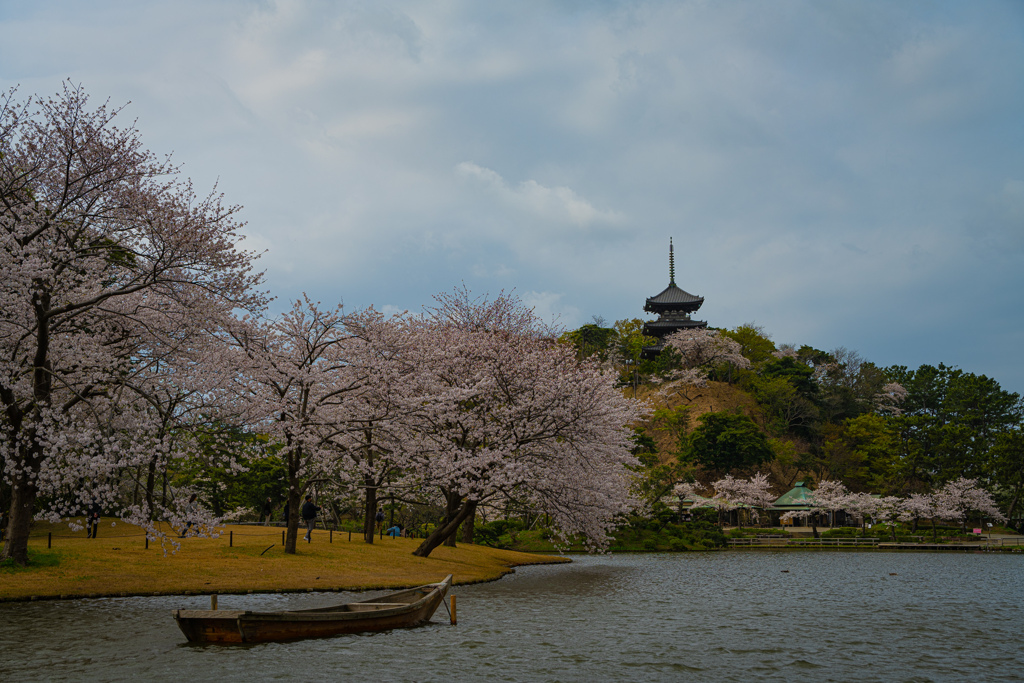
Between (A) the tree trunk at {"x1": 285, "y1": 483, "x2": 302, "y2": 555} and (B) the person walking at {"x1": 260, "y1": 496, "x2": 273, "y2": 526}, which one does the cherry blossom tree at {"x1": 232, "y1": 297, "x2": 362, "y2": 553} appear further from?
(B) the person walking at {"x1": 260, "y1": 496, "x2": 273, "y2": 526}

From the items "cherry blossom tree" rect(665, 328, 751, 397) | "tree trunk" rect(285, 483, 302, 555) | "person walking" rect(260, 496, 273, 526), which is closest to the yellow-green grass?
"tree trunk" rect(285, 483, 302, 555)

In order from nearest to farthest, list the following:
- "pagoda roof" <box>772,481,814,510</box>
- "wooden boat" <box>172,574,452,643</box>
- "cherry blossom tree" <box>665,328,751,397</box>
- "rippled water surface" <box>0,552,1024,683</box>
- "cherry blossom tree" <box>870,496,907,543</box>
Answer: "rippled water surface" <box>0,552,1024,683</box> → "wooden boat" <box>172,574,452,643</box> → "cherry blossom tree" <box>870,496,907,543</box> → "pagoda roof" <box>772,481,814,510</box> → "cherry blossom tree" <box>665,328,751,397</box>

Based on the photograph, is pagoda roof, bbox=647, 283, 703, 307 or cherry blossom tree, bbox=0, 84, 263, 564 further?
pagoda roof, bbox=647, 283, 703, 307

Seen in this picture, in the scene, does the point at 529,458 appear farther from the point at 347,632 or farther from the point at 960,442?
the point at 960,442

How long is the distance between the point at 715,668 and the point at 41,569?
1966 centimetres

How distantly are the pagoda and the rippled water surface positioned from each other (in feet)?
295

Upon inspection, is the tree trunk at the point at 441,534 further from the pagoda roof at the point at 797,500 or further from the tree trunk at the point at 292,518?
the pagoda roof at the point at 797,500

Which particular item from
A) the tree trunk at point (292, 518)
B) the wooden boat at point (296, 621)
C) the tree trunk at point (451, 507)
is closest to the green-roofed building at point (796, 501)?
the tree trunk at point (451, 507)

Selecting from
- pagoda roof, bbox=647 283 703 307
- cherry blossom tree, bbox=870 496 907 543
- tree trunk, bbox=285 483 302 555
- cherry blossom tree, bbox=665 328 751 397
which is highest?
pagoda roof, bbox=647 283 703 307

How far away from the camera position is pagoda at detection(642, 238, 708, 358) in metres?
116

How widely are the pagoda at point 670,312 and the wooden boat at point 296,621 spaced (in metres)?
101

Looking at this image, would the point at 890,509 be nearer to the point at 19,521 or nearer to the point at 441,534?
the point at 441,534

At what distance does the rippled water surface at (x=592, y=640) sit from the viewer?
13.3m

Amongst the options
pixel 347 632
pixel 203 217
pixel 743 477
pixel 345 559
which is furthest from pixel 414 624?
pixel 743 477
